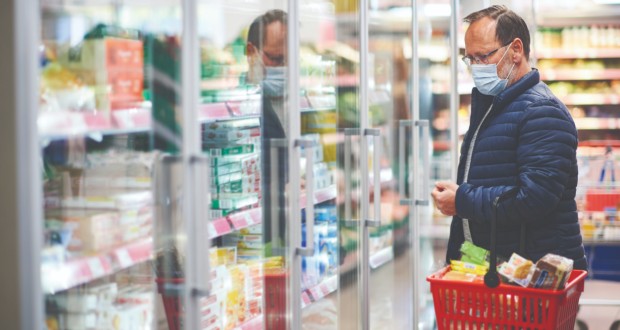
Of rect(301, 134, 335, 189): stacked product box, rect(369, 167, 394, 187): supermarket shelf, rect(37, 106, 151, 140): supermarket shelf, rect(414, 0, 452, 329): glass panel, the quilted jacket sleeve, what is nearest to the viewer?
rect(37, 106, 151, 140): supermarket shelf

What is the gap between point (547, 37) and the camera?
7.87m

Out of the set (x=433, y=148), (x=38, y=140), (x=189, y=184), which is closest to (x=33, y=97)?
(x=38, y=140)

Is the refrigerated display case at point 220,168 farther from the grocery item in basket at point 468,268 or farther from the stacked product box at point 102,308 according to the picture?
the grocery item in basket at point 468,268

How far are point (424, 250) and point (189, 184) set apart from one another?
331 cm

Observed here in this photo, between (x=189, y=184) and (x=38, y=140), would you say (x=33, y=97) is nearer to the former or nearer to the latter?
(x=38, y=140)

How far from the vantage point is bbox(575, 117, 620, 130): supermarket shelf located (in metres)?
7.74

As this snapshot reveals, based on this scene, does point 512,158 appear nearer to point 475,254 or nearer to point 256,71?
point 475,254

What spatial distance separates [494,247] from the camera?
2.85 m

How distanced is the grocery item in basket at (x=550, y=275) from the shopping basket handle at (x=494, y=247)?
0.35 ft

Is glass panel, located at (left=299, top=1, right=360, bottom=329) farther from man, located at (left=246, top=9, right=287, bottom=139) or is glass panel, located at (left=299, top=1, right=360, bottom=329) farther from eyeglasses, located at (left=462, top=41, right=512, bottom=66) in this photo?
eyeglasses, located at (left=462, top=41, right=512, bottom=66)

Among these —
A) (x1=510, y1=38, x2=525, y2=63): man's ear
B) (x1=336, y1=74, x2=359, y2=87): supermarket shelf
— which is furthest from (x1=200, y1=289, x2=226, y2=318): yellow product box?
(x1=510, y1=38, x2=525, y2=63): man's ear

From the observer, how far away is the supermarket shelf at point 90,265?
2244 millimetres

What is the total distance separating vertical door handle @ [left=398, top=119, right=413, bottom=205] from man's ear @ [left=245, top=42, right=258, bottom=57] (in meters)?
1.63

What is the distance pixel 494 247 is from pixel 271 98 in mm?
976
